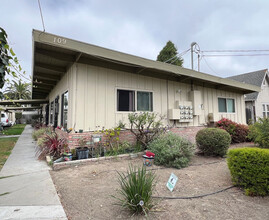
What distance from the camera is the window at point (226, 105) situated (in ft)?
28.8

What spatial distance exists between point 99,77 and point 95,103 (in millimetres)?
928

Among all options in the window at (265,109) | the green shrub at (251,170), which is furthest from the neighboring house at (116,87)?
the window at (265,109)

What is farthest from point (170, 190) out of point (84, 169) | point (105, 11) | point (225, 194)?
point (105, 11)

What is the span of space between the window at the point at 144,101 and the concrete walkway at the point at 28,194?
3.70m

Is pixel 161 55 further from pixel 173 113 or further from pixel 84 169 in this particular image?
pixel 84 169

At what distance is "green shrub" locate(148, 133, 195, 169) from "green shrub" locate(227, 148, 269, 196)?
1397 millimetres

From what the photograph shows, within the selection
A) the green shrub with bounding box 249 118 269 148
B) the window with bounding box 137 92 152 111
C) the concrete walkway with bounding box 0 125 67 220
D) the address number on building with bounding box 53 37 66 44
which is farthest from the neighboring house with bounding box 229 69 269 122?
the concrete walkway with bounding box 0 125 67 220

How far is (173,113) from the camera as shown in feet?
22.4

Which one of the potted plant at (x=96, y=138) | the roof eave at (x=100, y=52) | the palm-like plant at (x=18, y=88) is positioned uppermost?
the roof eave at (x=100, y=52)

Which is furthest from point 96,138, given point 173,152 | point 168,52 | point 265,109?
point 265,109

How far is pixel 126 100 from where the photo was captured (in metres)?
6.04

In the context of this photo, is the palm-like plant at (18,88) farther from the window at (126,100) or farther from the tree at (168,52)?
the tree at (168,52)

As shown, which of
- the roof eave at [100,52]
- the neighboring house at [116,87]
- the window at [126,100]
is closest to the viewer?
the roof eave at [100,52]

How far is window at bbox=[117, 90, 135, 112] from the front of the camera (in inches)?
233
